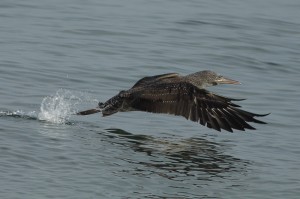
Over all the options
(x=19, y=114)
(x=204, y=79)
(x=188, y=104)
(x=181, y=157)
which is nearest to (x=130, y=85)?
(x=204, y=79)

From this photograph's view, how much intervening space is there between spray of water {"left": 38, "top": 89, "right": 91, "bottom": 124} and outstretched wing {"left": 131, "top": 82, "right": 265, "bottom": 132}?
5.21 feet

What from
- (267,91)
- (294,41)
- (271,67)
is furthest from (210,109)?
(294,41)

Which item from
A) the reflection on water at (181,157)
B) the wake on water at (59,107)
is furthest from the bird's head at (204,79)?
the wake on water at (59,107)

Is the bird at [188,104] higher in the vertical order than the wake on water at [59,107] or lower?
higher

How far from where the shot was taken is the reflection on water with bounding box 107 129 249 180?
1145 centimetres

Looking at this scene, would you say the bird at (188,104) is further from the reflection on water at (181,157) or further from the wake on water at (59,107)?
the wake on water at (59,107)

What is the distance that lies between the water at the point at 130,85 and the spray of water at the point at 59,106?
0.07 feet

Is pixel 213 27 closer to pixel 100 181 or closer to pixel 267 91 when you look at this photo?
pixel 267 91

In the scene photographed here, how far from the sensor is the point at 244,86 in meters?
16.9

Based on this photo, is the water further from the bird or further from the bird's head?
the bird's head

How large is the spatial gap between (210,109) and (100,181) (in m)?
2.60

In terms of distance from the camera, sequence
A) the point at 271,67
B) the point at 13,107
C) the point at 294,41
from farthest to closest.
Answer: the point at 294,41 < the point at 271,67 < the point at 13,107

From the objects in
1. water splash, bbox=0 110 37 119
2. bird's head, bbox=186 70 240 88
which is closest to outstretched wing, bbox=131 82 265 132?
bird's head, bbox=186 70 240 88

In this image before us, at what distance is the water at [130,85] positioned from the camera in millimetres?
10977
